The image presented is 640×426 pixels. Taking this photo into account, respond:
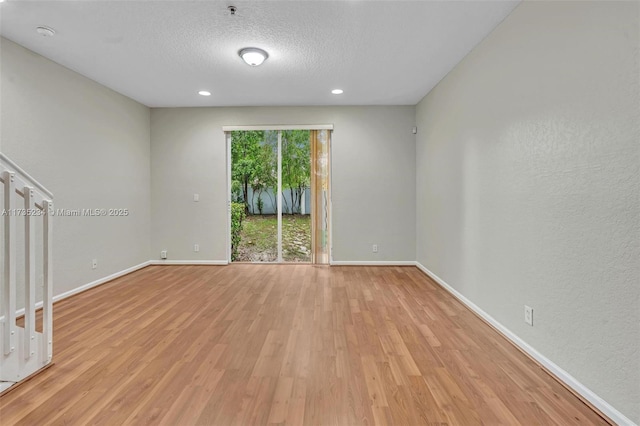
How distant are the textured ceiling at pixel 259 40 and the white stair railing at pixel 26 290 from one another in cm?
147

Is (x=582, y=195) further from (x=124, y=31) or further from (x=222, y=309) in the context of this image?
(x=124, y=31)

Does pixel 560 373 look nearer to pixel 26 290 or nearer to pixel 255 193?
pixel 26 290

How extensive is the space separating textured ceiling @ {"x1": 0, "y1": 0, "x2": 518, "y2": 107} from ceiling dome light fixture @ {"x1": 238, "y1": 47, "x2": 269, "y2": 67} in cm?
7

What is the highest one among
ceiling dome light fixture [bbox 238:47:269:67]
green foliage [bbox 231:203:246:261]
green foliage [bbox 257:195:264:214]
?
ceiling dome light fixture [bbox 238:47:269:67]

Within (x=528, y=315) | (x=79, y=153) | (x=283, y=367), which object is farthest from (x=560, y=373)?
(x=79, y=153)

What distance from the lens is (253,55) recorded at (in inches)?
117

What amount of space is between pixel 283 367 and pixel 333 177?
3344mm

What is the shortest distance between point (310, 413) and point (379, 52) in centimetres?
310

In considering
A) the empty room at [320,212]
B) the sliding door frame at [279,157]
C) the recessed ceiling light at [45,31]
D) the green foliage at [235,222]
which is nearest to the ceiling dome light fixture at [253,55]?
the empty room at [320,212]

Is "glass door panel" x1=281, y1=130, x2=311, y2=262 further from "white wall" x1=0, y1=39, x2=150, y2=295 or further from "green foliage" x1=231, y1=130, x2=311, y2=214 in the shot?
"white wall" x1=0, y1=39, x2=150, y2=295

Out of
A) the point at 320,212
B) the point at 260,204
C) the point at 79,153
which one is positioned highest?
the point at 79,153

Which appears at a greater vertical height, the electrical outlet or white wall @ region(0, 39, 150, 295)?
white wall @ region(0, 39, 150, 295)

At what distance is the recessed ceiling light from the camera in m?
2.60

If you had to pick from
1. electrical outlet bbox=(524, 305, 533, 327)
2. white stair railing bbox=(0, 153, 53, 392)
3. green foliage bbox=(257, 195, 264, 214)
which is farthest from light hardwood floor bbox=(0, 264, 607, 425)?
green foliage bbox=(257, 195, 264, 214)
